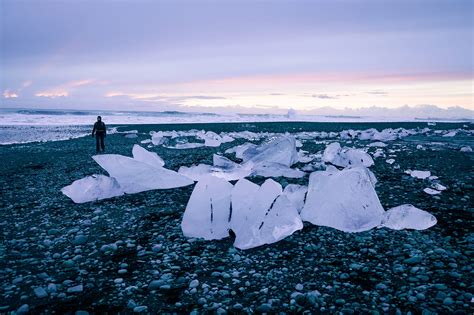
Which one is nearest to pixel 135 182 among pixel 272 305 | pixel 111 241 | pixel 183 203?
pixel 183 203

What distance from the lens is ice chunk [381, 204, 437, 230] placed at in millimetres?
4270

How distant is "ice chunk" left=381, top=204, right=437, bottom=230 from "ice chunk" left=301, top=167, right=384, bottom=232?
120 millimetres

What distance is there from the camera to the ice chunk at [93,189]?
573 centimetres

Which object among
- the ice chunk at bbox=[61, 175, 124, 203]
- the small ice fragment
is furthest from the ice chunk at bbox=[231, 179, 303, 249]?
the small ice fragment

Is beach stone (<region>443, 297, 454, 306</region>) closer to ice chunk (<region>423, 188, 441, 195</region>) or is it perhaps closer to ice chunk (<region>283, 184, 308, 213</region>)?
ice chunk (<region>283, 184, 308, 213</region>)

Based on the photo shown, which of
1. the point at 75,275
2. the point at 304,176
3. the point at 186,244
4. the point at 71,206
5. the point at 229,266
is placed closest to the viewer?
the point at 75,275

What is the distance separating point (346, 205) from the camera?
439cm

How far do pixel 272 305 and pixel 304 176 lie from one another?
5231 millimetres

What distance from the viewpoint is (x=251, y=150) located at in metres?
8.89

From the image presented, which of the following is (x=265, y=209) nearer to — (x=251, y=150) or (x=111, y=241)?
(x=111, y=241)

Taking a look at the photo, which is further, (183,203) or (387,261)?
(183,203)

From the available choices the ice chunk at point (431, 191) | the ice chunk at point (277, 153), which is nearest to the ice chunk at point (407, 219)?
the ice chunk at point (431, 191)

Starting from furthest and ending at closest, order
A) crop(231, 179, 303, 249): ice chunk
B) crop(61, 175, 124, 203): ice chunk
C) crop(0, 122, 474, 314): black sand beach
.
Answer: crop(61, 175, 124, 203): ice chunk < crop(231, 179, 303, 249): ice chunk < crop(0, 122, 474, 314): black sand beach

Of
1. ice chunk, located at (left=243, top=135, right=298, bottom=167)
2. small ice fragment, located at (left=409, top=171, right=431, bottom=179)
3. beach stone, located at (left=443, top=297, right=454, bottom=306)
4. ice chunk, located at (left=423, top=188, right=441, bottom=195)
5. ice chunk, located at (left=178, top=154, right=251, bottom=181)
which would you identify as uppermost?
ice chunk, located at (left=243, top=135, right=298, bottom=167)
